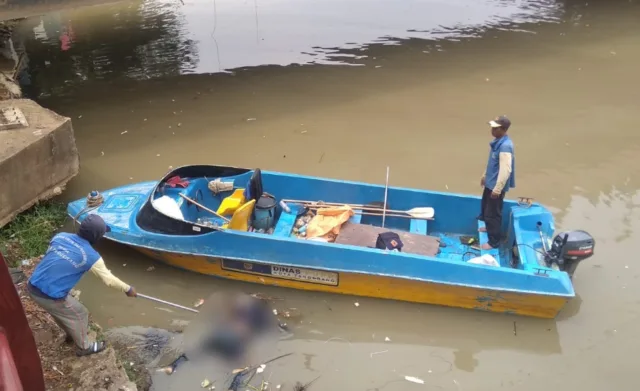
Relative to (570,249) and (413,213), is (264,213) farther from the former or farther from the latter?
(570,249)

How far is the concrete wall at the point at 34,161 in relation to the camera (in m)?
7.37

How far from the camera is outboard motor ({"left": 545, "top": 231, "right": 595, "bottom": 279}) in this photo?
5998 mm

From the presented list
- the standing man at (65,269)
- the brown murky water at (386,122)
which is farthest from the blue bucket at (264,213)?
the standing man at (65,269)

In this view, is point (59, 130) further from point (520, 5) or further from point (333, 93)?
point (520, 5)

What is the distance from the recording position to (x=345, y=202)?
771 cm

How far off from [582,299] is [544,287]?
1.15 meters

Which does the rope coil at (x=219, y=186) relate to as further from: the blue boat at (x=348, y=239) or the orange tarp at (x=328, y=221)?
the orange tarp at (x=328, y=221)

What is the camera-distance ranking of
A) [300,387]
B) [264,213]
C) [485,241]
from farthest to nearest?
[264,213] → [485,241] → [300,387]

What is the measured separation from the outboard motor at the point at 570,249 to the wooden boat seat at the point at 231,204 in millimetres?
4082

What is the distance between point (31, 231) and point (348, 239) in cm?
455

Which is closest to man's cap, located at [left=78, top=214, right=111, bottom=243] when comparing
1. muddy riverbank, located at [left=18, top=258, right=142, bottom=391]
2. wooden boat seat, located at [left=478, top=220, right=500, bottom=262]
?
muddy riverbank, located at [left=18, top=258, right=142, bottom=391]

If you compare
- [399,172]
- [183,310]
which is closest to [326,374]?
[183,310]

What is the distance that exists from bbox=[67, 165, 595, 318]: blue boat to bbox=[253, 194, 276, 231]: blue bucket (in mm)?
14

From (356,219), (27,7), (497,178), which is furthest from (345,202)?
(27,7)
